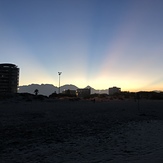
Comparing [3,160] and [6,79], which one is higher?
[6,79]

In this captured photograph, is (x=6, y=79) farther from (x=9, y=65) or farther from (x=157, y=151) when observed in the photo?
(x=157, y=151)

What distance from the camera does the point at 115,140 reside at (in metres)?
→ 12.7

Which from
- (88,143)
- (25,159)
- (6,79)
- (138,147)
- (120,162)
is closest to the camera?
(120,162)

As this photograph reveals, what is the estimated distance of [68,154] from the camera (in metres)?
9.62

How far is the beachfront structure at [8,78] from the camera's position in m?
144

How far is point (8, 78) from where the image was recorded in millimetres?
146375

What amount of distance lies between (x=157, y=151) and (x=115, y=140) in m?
3.27

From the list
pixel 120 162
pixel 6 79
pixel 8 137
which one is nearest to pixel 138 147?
pixel 120 162

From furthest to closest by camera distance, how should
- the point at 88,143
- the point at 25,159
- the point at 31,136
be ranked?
the point at 31,136 → the point at 88,143 → the point at 25,159

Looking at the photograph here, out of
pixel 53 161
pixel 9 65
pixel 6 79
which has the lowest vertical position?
pixel 53 161

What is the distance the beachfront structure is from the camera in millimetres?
144125

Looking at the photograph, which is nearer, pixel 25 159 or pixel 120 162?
pixel 120 162

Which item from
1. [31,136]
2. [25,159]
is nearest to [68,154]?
[25,159]

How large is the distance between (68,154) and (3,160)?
A: 106 inches
